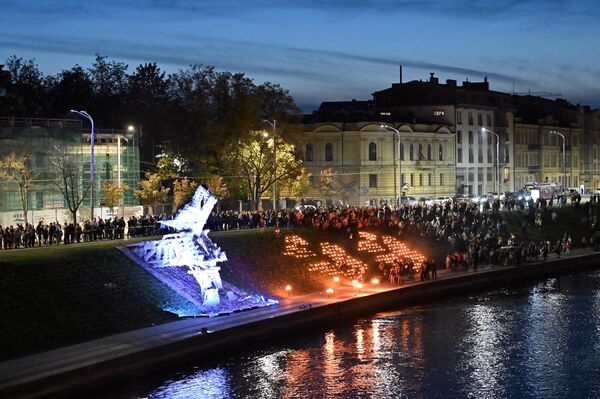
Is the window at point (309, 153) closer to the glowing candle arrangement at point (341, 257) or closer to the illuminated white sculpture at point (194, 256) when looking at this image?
the glowing candle arrangement at point (341, 257)

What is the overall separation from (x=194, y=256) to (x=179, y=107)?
37.6m

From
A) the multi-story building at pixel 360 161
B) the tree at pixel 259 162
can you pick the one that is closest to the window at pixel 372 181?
the multi-story building at pixel 360 161

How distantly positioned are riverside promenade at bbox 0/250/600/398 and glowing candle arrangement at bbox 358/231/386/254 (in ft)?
15.9

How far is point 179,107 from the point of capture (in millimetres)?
83000

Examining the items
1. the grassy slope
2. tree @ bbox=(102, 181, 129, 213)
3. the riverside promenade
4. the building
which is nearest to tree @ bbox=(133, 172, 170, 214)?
the building

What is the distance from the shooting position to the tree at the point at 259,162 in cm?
7881

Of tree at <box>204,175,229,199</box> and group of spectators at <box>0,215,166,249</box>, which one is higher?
tree at <box>204,175,229,199</box>

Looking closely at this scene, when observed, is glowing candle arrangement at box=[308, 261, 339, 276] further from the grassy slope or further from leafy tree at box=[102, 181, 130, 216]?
leafy tree at box=[102, 181, 130, 216]

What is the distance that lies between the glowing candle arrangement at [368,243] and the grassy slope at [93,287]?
6.65 m

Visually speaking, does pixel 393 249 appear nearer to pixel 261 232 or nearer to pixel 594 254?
pixel 261 232

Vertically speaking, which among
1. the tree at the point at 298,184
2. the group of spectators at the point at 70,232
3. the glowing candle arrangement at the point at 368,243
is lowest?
the glowing candle arrangement at the point at 368,243

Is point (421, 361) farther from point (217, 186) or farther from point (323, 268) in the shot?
point (217, 186)

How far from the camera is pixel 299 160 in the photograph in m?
81.4

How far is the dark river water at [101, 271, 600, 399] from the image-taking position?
35.8m
